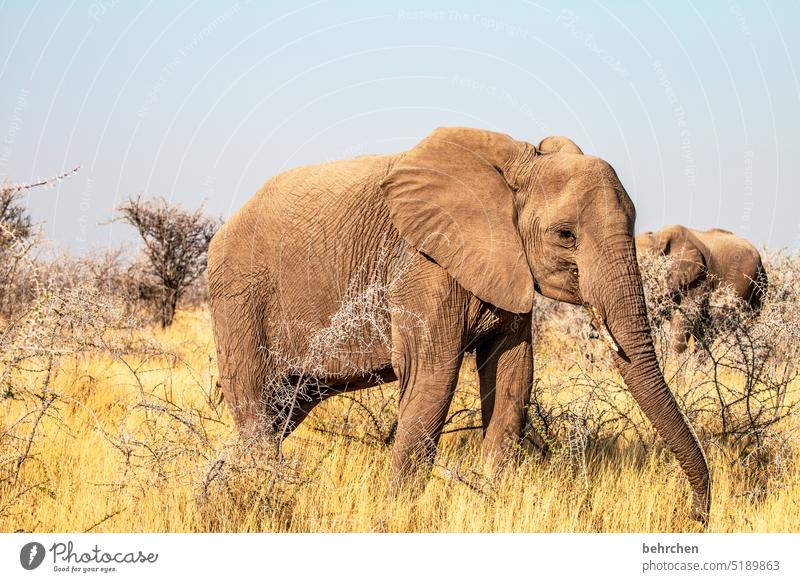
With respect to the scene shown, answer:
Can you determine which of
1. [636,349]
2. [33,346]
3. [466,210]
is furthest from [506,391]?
[33,346]

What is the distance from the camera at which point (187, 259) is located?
733 inches

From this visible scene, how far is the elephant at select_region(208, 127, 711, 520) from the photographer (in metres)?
5.77

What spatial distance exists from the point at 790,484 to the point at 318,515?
3.30 meters

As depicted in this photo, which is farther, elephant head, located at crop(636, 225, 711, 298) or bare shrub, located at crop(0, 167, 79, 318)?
elephant head, located at crop(636, 225, 711, 298)

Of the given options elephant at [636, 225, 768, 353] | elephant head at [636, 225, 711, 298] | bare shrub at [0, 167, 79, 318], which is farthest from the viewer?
elephant head at [636, 225, 711, 298]

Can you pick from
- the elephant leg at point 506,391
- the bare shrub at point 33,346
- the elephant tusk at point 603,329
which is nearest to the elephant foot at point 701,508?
the elephant tusk at point 603,329

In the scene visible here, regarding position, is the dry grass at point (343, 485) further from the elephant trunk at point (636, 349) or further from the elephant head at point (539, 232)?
the elephant head at point (539, 232)

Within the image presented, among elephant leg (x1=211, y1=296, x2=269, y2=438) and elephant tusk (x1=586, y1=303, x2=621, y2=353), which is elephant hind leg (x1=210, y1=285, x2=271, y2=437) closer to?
elephant leg (x1=211, y1=296, x2=269, y2=438)

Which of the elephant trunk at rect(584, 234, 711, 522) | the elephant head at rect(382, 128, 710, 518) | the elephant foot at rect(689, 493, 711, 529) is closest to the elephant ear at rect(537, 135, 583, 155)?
the elephant head at rect(382, 128, 710, 518)

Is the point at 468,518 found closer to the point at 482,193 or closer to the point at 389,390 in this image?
the point at 482,193

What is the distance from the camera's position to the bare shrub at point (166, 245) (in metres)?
18.4

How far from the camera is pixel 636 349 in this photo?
5.77m

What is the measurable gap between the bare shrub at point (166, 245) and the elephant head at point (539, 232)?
41.9 ft

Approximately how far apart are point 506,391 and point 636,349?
3.39 ft
